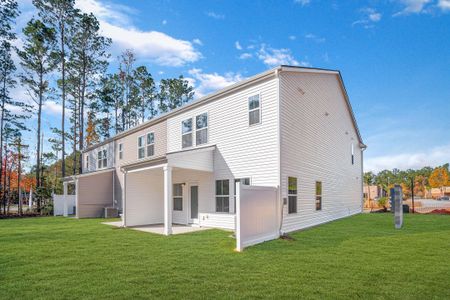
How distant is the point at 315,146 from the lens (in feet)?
45.2

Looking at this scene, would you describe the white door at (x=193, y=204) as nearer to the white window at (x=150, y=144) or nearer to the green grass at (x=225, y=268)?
the green grass at (x=225, y=268)

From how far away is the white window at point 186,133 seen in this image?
48.2ft

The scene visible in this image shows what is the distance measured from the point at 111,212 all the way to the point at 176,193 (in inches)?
282

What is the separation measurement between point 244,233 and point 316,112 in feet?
26.6

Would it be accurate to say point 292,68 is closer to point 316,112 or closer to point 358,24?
point 316,112

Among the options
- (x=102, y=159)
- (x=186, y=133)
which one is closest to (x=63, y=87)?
(x=102, y=159)

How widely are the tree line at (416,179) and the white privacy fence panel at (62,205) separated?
61417 millimetres

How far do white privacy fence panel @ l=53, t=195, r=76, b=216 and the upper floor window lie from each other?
322cm

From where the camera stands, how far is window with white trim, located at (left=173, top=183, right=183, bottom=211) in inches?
578

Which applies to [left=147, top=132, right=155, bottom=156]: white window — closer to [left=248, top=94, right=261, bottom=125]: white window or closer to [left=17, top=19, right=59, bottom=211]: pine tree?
[left=248, top=94, right=261, bottom=125]: white window

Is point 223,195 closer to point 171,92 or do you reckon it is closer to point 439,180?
point 171,92

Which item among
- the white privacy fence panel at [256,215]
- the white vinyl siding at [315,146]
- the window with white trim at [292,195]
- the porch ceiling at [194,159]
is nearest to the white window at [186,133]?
the porch ceiling at [194,159]

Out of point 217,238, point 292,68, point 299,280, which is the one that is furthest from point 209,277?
point 292,68

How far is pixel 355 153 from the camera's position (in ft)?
69.2
